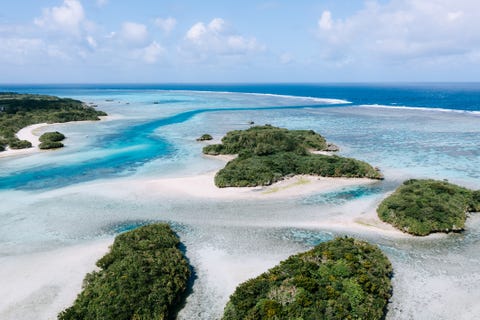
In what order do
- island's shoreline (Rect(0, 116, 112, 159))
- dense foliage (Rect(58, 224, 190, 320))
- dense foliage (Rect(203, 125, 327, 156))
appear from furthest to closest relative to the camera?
island's shoreline (Rect(0, 116, 112, 159)) < dense foliage (Rect(203, 125, 327, 156)) < dense foliage (Rect(58, 224, 190, 320))

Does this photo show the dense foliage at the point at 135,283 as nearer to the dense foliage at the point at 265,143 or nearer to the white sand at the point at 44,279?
the white sand at the point at 44,279

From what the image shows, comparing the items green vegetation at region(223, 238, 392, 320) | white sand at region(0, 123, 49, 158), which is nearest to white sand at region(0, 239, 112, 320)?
green vegetation at region(223, 238, 392, 320)

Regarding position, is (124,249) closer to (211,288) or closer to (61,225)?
(211,288)

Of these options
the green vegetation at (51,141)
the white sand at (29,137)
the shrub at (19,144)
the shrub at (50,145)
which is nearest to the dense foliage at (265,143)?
the shrub at (50,145)

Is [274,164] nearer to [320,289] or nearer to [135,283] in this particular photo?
[320,289]

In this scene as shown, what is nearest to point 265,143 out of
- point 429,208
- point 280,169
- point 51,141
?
point 280,169

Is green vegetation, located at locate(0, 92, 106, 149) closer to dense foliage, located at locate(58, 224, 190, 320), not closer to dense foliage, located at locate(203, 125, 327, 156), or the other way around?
dense foliage, located at locate(203, 125, 327, 156)
